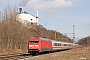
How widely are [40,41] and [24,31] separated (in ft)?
62.6

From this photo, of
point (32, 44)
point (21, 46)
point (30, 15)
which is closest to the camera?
point (32, 44)

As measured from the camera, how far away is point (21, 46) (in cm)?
5738

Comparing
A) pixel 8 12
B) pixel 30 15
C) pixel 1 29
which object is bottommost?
pixel 1 29

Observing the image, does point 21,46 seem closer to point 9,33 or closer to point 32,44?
point 9,33

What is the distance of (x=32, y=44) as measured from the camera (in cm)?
3909

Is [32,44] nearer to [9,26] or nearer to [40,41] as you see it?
[40,41]

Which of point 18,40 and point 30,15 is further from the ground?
point 30,15

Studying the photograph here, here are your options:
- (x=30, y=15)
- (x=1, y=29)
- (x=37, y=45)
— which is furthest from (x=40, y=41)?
(x=30, y=15)

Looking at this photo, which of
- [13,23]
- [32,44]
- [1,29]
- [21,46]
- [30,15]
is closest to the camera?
[32,44]

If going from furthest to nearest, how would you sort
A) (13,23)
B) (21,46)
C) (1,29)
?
(21,46)
(13,23)
(1,29)

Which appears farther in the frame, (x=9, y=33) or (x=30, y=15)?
(x=30, y=15)

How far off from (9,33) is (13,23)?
11.5ft

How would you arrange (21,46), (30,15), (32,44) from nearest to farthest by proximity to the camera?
Result: (32,44) < (21,46) < (30,15)

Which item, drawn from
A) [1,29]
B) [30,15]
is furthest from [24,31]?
[30,15]
